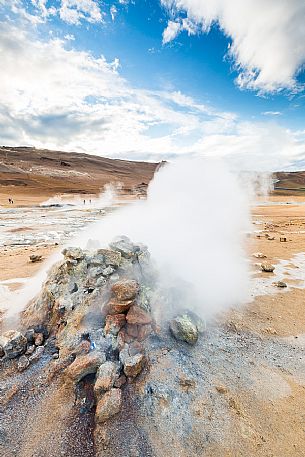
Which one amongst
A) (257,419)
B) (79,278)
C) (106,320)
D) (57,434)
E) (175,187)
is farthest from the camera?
(175,187)

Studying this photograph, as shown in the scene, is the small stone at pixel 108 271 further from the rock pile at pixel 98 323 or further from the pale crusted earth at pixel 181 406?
the pale crusted earth at pixel 181 406

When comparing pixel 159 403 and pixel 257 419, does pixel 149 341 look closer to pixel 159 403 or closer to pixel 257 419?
pixel 159 403

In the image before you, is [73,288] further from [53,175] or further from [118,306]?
[53,175]

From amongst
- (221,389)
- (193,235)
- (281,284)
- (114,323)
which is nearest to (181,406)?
(221,389)

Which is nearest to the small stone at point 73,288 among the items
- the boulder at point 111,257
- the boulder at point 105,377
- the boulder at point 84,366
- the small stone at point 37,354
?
the boulder at point 111,257

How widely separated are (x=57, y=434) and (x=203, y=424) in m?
2.06

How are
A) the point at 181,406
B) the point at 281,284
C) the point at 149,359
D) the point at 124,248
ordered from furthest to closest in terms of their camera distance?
the point at 281,284, the point at 124,248, the point at 149,359, the point at 181,406

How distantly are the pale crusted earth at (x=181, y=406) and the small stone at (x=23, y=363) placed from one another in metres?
0.09

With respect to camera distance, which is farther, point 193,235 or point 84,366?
point 193,235

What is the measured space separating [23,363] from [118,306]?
190cm

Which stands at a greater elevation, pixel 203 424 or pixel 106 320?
pixel 106 320

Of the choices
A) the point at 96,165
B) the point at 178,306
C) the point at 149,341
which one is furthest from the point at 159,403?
the point at 96,165

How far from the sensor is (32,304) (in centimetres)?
633

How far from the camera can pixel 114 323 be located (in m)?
5.10
